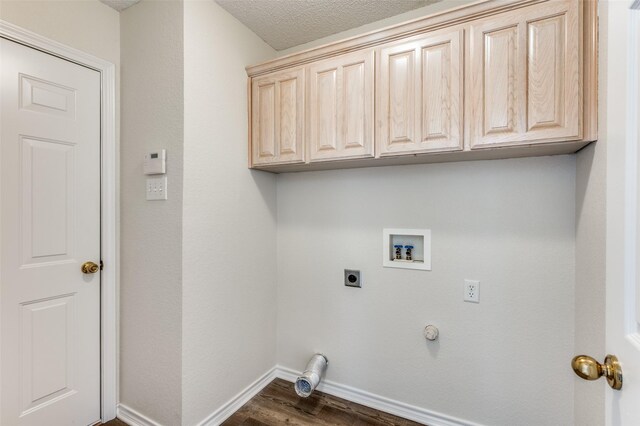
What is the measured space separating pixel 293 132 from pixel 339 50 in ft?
1.77

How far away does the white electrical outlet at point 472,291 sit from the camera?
1.67m

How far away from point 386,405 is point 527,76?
2019 mm

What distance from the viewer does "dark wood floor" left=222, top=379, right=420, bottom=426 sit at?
5.91 feet

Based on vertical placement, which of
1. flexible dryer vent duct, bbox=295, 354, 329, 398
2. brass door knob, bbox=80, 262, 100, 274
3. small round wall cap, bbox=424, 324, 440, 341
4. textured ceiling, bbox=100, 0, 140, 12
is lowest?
flexible dryer vent duct, bbox=295, 354, 329, 398

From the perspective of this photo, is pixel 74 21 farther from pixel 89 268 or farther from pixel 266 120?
pixel 89 268

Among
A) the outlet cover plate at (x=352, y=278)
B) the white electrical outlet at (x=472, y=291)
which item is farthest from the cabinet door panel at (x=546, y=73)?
the outlet cover plate at (x=352, y=278)

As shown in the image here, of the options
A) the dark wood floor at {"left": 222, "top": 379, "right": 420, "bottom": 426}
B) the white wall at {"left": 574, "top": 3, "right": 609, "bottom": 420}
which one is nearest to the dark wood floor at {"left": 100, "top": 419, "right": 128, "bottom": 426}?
the dark wood floor at {"left": 222, "top": 379, "right": 420, "bottom": 426}

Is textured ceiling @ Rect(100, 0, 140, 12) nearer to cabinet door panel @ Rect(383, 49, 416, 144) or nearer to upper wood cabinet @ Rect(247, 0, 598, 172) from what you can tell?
upper wood cabinet @ Rect(247, 0, 598, 172)

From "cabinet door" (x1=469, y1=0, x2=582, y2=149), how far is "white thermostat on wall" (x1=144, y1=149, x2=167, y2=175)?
5.34ft

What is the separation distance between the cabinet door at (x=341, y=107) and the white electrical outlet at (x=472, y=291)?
0.95m

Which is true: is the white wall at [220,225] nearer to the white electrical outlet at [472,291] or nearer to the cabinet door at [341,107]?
the cabinet door at [341,107]

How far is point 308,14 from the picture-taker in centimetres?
188

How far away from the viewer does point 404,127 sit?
155 centimetres

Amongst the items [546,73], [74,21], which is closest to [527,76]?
[546,73]
